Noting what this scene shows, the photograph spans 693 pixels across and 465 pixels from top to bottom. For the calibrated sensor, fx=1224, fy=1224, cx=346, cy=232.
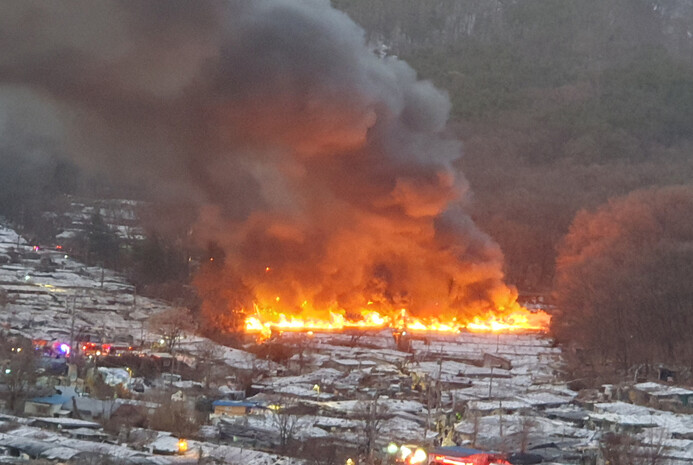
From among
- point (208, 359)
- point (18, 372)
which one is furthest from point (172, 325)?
point (18, 372)

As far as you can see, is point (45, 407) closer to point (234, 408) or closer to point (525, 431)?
point (234, 408)

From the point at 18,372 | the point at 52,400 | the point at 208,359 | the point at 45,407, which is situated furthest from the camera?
the point at 208,359

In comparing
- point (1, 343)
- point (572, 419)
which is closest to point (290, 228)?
point (1, 343)

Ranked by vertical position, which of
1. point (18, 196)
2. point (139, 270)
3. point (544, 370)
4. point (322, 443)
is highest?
point (18, 196)

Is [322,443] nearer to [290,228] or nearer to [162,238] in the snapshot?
[290,228]

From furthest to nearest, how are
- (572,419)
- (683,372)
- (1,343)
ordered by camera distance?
1. (683,372)
2. (1,343)
3. (572,419)

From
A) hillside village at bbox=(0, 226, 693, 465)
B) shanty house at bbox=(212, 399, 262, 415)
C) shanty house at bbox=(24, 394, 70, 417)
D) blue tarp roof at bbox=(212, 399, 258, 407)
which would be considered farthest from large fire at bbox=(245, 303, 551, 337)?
shanty house at bbox=(24, 394, 70, 417)

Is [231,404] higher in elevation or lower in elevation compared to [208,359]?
lower
